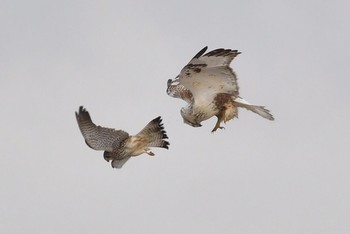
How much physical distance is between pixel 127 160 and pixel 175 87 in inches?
83.5

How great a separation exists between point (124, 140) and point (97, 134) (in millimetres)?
539

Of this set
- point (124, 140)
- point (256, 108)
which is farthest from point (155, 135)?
point (256, 108)

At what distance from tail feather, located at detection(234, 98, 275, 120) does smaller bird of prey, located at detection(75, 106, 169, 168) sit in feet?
4.81

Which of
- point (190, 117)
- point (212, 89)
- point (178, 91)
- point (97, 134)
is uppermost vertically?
point (178, 91)

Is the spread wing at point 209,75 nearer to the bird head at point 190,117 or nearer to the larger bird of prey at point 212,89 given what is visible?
the larger bird of prey at point 212,89

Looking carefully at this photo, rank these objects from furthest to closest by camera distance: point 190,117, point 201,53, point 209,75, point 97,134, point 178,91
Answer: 1. point 178,91
2. point 190,117
3. point 97,134
4. point 209,75
5. point 201,53

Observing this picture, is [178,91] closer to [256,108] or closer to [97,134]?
[256,108]

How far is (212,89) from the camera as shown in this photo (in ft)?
87.6

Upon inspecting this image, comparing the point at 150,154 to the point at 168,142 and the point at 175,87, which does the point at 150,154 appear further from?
the point at 175,87

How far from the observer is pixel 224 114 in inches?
1061

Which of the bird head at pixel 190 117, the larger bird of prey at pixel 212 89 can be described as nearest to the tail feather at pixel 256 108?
the larger bird of prey at pixel 212 89

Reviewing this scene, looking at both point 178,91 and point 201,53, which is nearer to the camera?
point 201,53

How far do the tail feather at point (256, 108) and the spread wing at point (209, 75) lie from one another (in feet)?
0.65

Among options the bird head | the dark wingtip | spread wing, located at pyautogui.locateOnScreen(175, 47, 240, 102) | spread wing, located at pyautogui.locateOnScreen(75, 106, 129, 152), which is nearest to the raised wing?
the bird head
